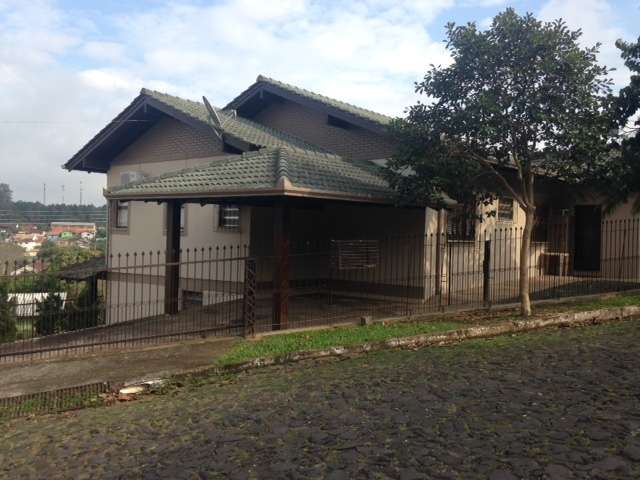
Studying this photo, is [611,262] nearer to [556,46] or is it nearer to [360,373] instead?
[556,46]

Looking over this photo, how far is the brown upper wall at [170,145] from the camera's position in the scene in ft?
51.5

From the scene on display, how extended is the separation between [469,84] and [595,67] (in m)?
2.01

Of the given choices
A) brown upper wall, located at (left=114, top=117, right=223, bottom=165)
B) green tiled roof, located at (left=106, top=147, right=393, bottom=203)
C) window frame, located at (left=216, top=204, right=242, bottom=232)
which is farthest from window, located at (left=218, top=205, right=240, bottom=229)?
green tiled roof, located at (left=106, top=147, right=393, bottom=203)

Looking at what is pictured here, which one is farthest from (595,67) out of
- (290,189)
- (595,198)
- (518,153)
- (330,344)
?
(595,198)

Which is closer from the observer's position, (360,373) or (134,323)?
(360,373)

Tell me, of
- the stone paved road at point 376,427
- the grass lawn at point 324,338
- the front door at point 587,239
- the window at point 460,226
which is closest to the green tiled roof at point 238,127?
the window at point 460,226

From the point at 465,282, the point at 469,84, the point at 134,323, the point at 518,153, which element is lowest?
the point at 134,323

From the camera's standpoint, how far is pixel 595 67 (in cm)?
957

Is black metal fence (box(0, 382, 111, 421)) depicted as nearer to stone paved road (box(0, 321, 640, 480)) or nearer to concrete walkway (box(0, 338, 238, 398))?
concrete walkway (box(0, 338, 238, 398))

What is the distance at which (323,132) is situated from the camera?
1577cm

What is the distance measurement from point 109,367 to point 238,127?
27.9 feet

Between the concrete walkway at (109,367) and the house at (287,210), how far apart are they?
5.93 ft

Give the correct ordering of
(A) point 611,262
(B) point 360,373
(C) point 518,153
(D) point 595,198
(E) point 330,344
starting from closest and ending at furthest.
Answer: (B) point 360,373 < (E) point 330,344 < (C) point 518,153 < (A) point 611,262 < (D) point 595,198

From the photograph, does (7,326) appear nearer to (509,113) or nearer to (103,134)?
(103,134)
